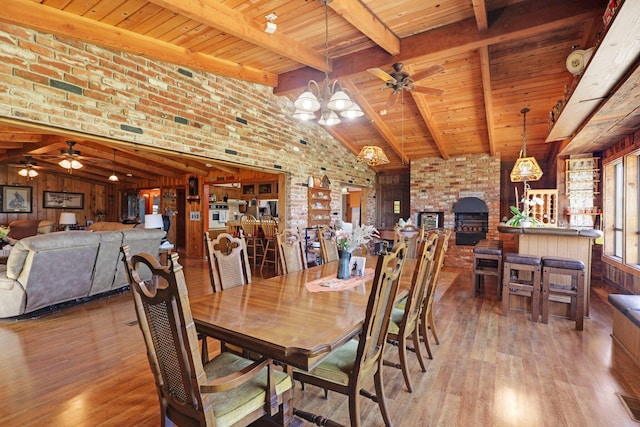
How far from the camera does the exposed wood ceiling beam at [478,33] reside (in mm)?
3121

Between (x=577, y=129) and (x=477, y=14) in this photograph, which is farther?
(x=577, y=129)

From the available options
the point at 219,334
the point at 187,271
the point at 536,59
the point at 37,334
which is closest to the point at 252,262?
the point at 187,271

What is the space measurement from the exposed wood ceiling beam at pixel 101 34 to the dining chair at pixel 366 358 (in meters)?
3.55

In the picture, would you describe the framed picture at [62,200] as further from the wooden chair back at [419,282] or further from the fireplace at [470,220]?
the fireplace at [470,220]

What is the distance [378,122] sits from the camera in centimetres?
630

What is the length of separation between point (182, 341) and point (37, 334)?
10.3 ft

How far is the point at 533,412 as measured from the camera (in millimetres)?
1962

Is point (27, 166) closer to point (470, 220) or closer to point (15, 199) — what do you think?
point (15, 199)

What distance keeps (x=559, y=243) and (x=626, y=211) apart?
1.68 meters

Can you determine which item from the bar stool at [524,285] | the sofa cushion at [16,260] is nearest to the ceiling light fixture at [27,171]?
the sofa cushion at [16,260]

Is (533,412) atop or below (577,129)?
below

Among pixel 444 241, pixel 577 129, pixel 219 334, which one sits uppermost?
pixel 577 129

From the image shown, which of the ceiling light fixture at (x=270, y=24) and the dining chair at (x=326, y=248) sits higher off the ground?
the ceiling light fixture at (x=270, y=24)

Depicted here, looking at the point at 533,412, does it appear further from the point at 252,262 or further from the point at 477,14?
the point at 252,262
